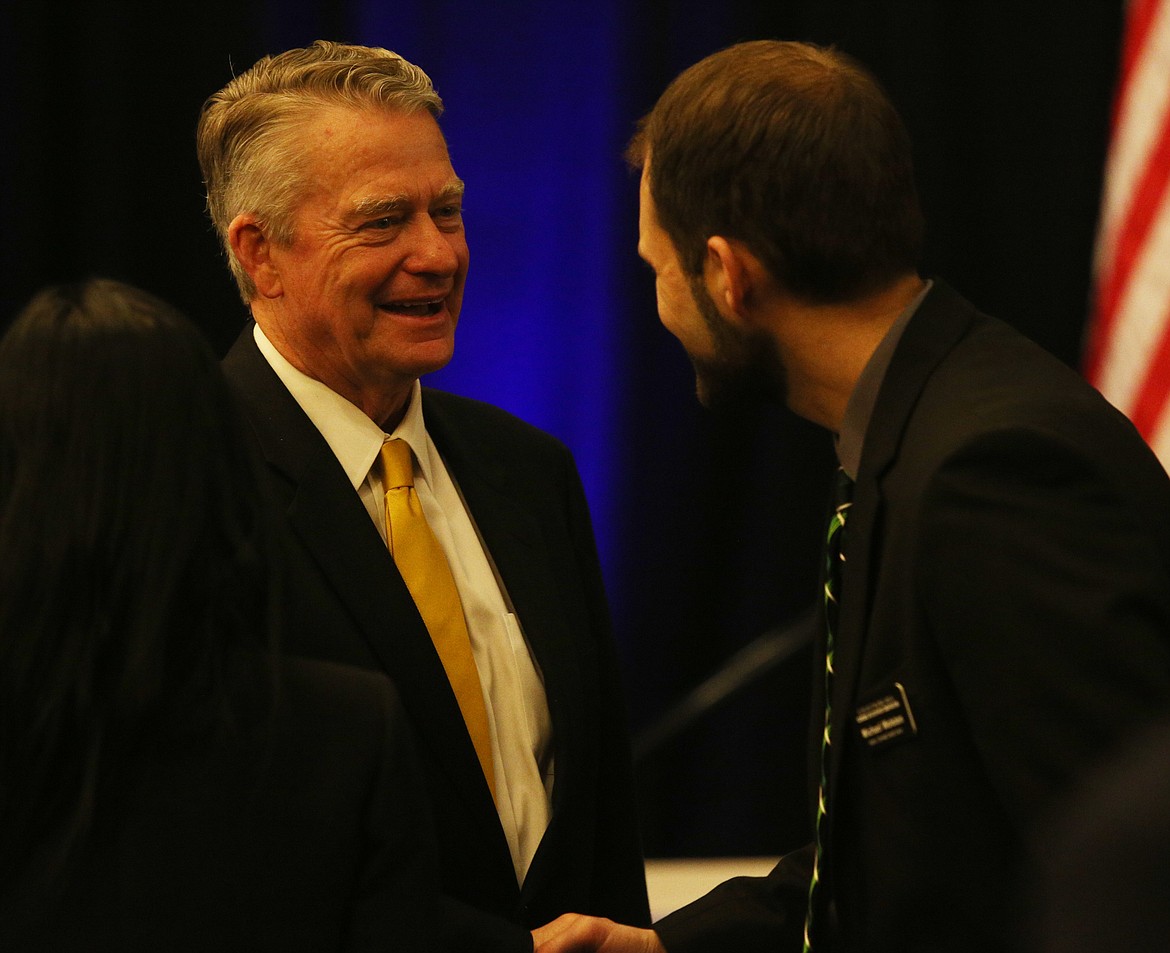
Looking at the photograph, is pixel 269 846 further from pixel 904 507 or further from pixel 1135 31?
pixel 1135 31

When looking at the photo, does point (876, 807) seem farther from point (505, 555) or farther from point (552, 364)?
point (552, 364)

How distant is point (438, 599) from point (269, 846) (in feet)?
2.05

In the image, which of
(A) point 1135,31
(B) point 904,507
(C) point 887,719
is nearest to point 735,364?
(B) point 904,507

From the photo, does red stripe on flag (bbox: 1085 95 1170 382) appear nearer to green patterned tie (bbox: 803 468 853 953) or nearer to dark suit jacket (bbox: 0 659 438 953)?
green patterned tie (bbox: 803 468 853 953)

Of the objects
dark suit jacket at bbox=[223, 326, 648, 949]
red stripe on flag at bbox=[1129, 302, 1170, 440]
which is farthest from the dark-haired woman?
red stripe on flag at bbox=[1129, 302, 1170, 440]

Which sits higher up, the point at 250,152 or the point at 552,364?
the point at 250,152

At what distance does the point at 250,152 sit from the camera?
1.86m

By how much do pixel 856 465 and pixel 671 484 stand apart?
2.15 metres

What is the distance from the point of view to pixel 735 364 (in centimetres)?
158

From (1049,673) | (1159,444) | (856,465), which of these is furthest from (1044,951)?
(1159,444)

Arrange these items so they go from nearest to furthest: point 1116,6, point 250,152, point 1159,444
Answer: point 250,152
point 1159,444
point 1116,6

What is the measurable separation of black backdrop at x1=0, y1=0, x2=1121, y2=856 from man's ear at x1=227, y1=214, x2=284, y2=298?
152 centimetres

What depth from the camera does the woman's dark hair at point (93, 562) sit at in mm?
1107

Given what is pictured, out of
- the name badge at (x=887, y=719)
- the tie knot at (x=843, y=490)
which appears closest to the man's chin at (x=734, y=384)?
the tie knot at (x=843, y=490)
